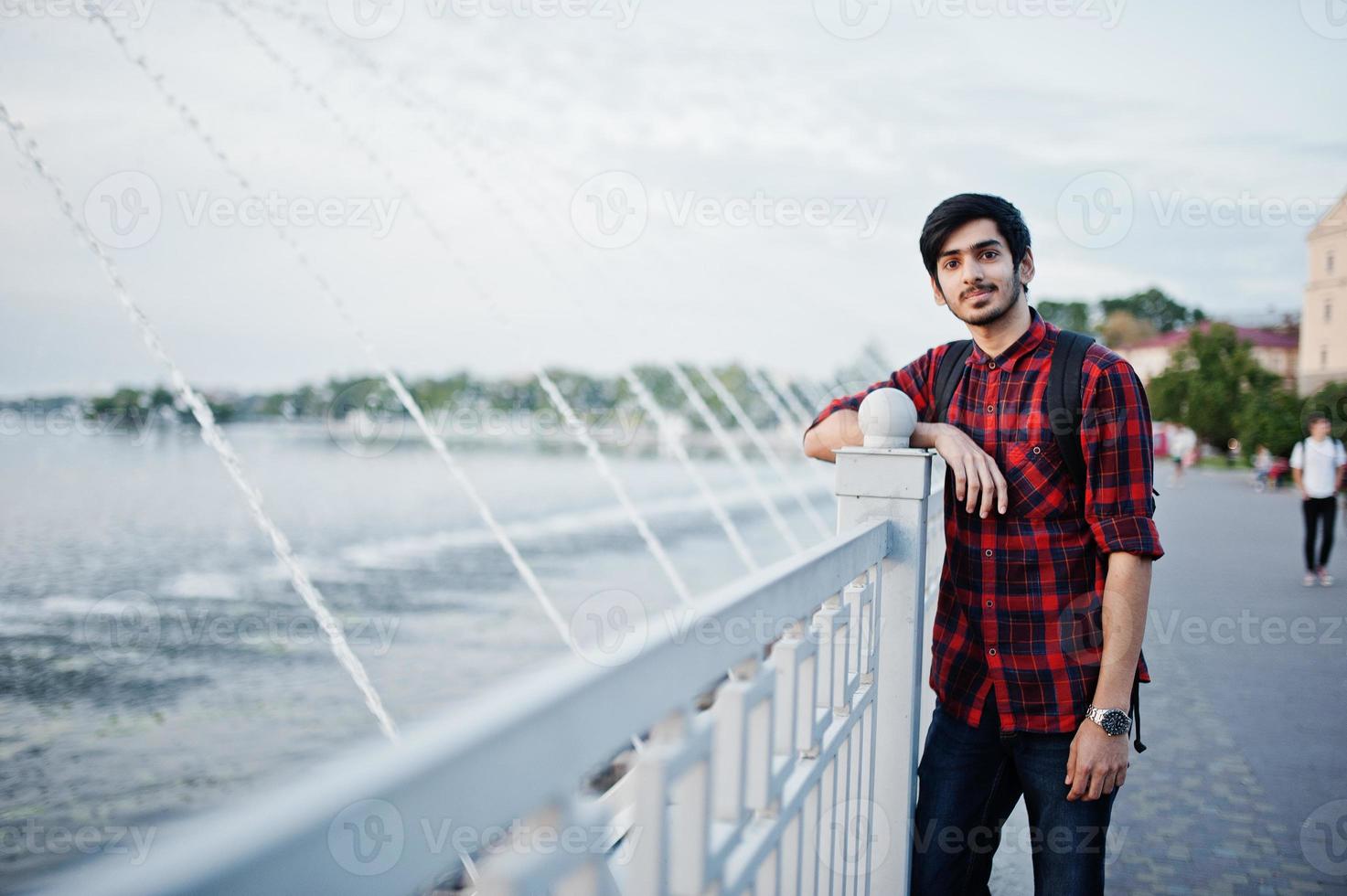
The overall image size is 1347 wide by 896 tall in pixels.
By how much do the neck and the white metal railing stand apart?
0.32m

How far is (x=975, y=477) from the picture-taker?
8.41ft

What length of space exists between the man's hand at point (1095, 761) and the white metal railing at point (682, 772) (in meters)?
0.58

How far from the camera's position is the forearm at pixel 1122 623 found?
2.45 m

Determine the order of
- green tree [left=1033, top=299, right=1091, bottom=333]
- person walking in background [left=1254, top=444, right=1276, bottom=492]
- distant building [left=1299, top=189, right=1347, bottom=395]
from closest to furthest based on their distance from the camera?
person walking in background [left=1254, top=444, right=1276, bottom=492]
distant building [left=1299, top=189, right=1347, bottom=395]
green tree [left=1033, top=299, right=1091, bottom=333]

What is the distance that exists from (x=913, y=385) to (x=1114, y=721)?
1.18 metres

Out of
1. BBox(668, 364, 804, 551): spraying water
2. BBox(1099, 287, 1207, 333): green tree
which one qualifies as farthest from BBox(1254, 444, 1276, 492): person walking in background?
BBox(1099, 287, 1207, 333): green tree

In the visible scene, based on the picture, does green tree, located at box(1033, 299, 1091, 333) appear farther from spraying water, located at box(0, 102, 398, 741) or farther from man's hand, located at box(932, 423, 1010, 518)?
man's hand, located at box(932, 423, 1010, 518)

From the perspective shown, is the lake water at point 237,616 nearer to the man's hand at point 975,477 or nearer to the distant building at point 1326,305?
the man's hand at point 975,477

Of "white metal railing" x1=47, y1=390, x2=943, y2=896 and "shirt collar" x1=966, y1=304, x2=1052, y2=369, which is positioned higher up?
"shirt collar" x1=966, y1=304, x2=1052, y2=369

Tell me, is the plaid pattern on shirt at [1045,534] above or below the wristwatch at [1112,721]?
above

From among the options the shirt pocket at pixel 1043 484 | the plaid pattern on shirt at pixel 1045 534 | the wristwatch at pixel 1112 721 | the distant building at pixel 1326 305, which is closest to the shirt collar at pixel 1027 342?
the plaid pattern on shirt at pixel 1045 534

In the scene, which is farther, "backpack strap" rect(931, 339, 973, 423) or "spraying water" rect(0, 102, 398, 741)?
"spraying water" rect(0, 102, 398, 741)

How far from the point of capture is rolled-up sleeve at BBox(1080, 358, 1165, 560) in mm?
2441

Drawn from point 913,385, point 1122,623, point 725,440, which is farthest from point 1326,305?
point 1122,623
